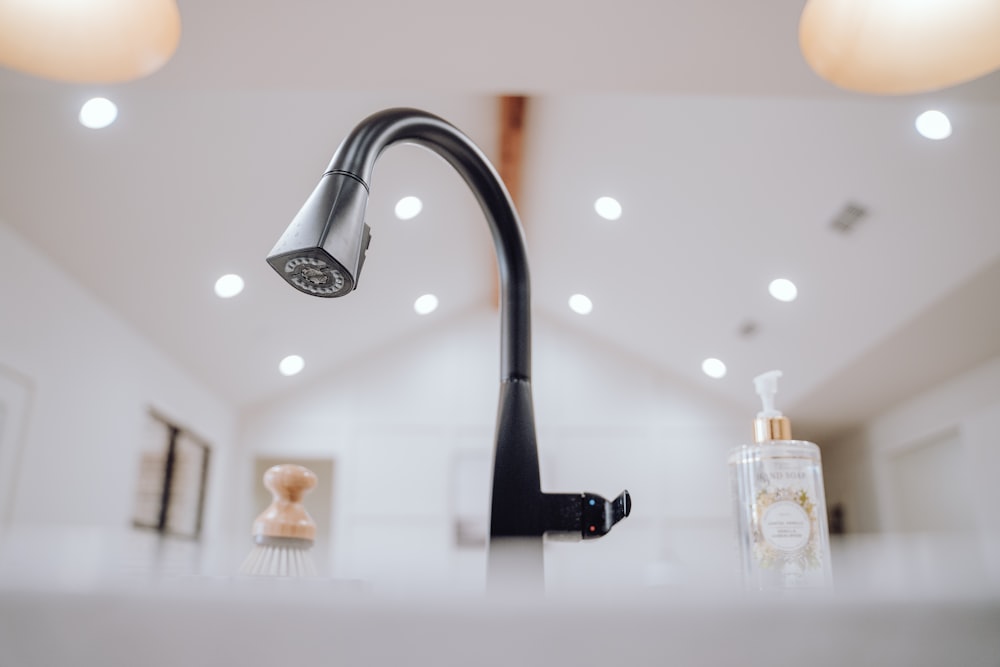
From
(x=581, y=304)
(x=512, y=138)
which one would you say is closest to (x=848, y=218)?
(x=512, y=138)

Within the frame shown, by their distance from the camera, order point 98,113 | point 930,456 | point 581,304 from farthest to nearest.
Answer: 1. point 581,304
2. point 930,456
3. point 98,113

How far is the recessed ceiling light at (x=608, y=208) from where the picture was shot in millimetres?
4094

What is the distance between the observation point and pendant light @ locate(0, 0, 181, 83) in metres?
0.94

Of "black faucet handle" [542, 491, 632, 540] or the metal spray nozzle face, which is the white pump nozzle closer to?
"black faucet handle" [542, 491, 632, 540]

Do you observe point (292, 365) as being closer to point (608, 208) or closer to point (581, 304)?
point (581, 304)

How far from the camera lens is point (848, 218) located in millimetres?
3270

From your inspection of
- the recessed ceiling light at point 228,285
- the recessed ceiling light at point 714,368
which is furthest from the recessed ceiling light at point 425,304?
the recessed ceiling light at point 714,368

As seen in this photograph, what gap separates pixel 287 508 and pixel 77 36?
0.77 meters

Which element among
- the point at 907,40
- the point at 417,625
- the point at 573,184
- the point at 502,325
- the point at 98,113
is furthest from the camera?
the point at 573,184

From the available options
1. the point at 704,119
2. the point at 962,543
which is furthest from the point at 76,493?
the point at 962,543

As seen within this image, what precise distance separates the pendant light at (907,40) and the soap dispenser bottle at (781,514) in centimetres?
70

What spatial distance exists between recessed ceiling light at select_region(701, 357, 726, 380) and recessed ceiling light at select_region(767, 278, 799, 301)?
1.15 meters

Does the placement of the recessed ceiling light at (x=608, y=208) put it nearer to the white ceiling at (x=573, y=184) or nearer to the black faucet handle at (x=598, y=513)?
the white ceiling at (x=573, y=184)

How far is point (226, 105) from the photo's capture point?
116 inches
